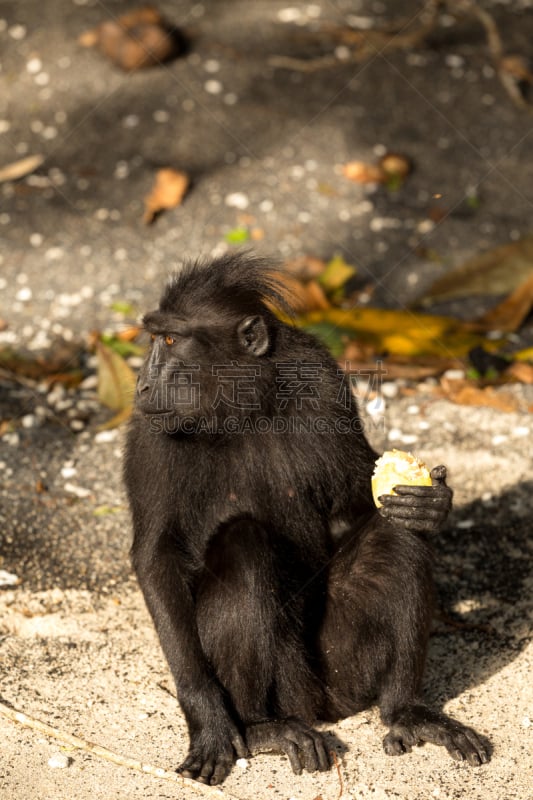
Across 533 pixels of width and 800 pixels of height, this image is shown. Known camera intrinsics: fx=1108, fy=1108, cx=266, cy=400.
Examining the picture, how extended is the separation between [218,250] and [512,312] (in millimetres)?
2233

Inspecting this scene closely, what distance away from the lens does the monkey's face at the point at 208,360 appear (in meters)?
4.29

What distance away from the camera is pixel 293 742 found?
409 centimetres

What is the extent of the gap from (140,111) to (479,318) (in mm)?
3733

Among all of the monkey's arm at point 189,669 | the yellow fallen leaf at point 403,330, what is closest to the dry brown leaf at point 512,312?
the yellow fallen leaf at point 403,330

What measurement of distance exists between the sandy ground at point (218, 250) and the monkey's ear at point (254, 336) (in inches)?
55.8

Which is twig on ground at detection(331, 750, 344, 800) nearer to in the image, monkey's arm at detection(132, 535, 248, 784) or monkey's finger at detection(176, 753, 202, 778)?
monkey's arm at detection(132, 535, 248, 784)

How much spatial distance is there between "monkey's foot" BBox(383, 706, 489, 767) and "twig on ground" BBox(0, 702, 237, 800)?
0.67m

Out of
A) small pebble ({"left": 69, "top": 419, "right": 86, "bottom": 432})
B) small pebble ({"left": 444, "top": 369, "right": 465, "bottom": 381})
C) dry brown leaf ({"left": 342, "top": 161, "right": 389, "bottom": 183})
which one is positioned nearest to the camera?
small pebble ({"left": 69, "top": 419, "right": 86, "bottom": 432})

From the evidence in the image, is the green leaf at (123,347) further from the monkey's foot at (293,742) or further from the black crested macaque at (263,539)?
the monkey's foot at (293,742)

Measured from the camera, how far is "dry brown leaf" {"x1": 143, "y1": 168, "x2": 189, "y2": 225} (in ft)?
28.2

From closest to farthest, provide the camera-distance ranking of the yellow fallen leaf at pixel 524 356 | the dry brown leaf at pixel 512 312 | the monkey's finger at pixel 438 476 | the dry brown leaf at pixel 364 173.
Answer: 1. the monkey's finger at pixel 438 476
2. the yellow fallen leaf at pixel 524 356
3. the dry brown leaf at pixel 512 312
4. the dry brown leaf at pixel 364 173

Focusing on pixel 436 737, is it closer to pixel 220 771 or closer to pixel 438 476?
pixel 220 771

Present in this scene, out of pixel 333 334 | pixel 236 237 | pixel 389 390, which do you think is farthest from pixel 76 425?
pixel 236 237

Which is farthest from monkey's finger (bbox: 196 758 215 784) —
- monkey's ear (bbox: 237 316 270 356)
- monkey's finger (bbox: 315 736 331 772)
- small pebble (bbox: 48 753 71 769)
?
monkey's ear (bbox: 237 316 270 356)
